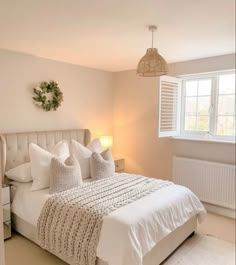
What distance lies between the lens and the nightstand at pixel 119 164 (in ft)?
13.9

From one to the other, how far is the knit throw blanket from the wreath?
5.03 ft

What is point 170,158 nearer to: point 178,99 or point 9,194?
point 178,99

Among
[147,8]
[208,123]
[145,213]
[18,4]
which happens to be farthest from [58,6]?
[208,123]

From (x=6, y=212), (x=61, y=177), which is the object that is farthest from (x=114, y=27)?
(x=6, y=212)

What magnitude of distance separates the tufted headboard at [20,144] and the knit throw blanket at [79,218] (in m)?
1.01

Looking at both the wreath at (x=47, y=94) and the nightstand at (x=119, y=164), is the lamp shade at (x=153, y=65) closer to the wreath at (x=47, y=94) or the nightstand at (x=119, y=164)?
the wreath at (x=47, y=94)

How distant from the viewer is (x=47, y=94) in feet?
11.8

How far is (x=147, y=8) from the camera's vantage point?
1.88 m

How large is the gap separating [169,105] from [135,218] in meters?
2.17

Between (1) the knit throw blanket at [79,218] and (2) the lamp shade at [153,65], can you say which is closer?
(1) the knit throw blanket at [79,218]

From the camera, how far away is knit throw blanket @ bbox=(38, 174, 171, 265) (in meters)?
2.02

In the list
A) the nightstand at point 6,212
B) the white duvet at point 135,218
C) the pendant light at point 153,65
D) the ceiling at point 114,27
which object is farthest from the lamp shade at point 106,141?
the pendant light at point 153,65

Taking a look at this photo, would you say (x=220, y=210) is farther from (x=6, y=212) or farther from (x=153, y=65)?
(x=6, y=212)

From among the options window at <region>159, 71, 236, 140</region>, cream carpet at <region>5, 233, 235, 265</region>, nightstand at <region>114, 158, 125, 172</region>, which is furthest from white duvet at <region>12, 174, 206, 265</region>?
nightstand at <region>114, 158, 125, 172</region>
